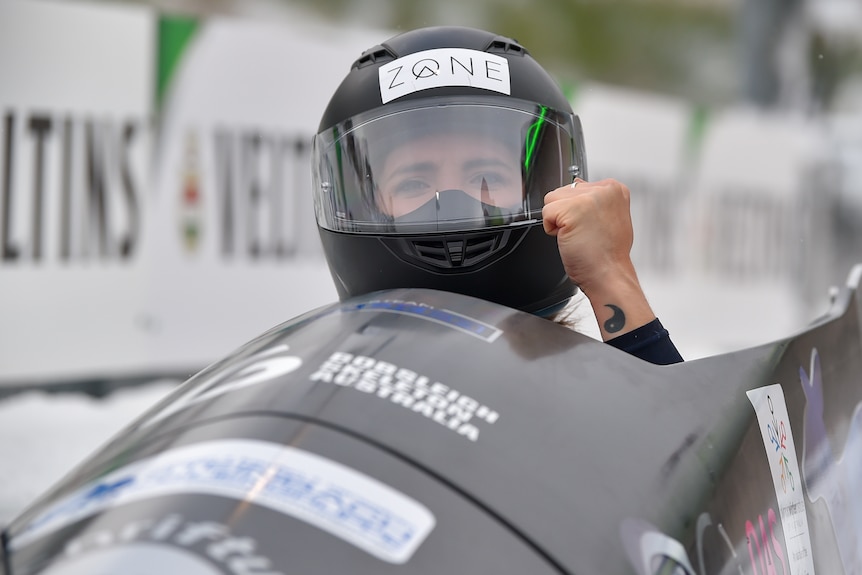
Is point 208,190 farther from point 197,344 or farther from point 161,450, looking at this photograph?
point 161,450

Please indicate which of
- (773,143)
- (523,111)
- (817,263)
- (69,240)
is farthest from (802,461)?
(817,263)

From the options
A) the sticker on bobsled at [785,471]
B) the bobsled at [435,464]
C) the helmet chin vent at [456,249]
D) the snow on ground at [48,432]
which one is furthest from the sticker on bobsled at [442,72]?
the snow on ground at [48,432]

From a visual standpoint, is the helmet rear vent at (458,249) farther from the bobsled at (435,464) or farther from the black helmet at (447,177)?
the bobsled at (435,464)

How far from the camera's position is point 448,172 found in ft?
6.48

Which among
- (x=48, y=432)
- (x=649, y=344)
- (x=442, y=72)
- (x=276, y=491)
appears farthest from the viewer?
(x=48, y=432)

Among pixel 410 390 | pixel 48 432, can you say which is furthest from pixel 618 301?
pixel 48 432

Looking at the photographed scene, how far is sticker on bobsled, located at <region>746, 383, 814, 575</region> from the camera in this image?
4.76ft

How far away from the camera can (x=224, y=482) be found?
1.01 metres

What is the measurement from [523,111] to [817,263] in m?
8.61

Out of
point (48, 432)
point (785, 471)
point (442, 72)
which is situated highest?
point (442, 72)

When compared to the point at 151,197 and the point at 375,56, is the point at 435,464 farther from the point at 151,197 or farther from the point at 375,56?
the point at 151,197

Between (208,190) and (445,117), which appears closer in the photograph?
(445,117)

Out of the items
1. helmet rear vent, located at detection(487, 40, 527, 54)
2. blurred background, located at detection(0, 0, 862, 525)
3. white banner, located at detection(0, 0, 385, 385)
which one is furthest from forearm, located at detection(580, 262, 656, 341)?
white banner, located at detection(0, 0, 385, 385)

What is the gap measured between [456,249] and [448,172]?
152 millimetres
